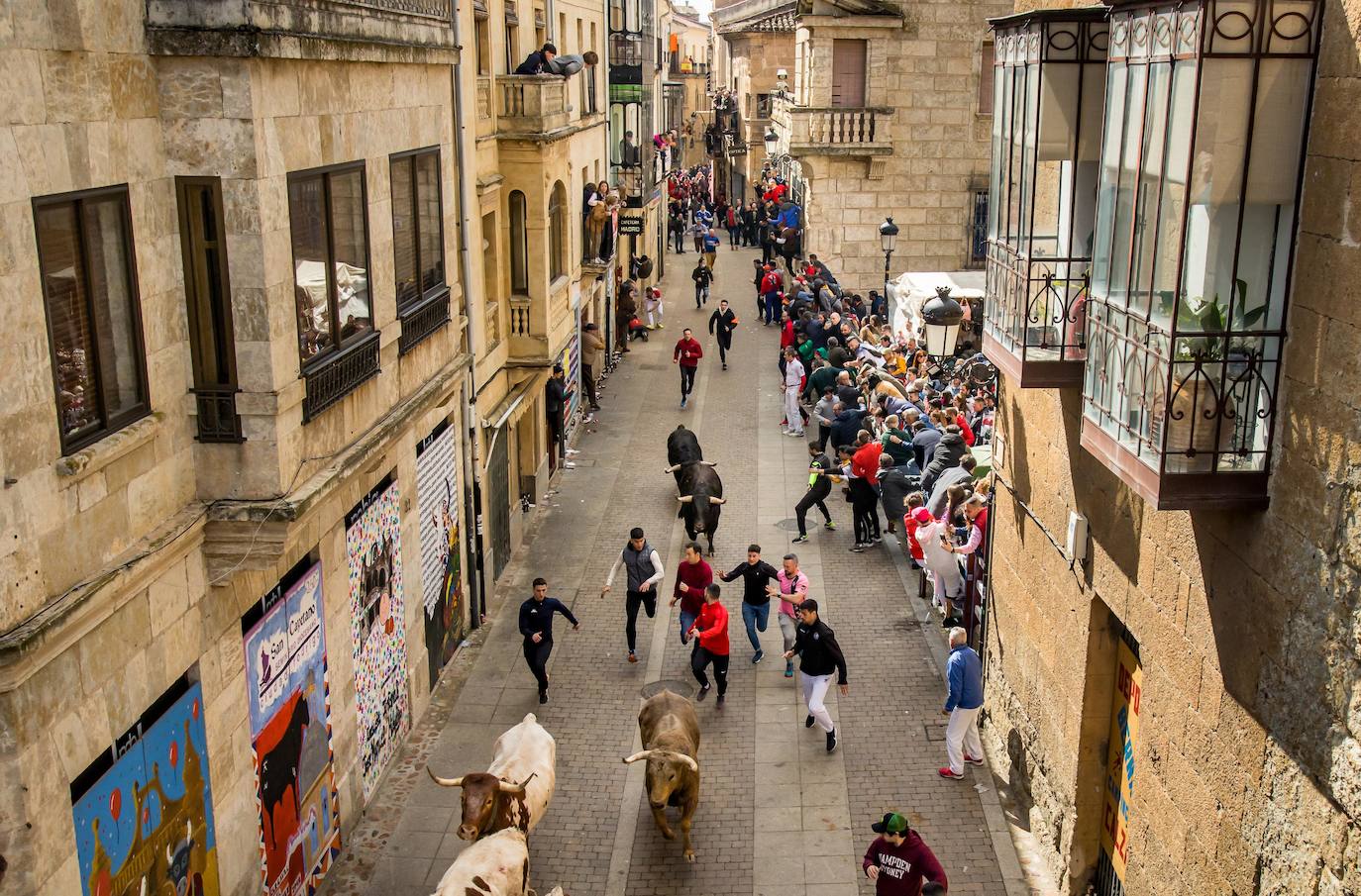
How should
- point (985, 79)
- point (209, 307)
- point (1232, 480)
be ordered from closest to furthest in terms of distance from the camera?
point (1232, 480) → point (209, 307) → point (985, 79)

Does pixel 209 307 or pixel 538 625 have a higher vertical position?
pixel 209 307

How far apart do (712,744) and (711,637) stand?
1.14 meters

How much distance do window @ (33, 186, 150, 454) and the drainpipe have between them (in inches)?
284

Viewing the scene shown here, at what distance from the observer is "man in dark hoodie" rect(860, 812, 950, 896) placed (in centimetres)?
918

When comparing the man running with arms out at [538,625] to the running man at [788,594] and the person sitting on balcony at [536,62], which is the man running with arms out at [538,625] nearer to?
the running man at [788,594]

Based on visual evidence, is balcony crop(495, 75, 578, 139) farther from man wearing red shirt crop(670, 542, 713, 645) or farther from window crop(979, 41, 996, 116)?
window crop(979, 41, 996, 116)

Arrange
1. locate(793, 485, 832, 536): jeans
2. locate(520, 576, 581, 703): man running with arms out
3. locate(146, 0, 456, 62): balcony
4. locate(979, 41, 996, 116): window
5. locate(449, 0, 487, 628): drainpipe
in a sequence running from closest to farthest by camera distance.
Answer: locate(146, 0, 456, 62): balcony
locate(520, 576, 581, 703): man running with arms out
locate(449, 0, 487, 628): drainpipe
locate(793, 485, 832, 536): jeans
locate(979, 41, 996, 116): window

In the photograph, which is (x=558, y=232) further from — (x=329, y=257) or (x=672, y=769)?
(x=672, y=769)

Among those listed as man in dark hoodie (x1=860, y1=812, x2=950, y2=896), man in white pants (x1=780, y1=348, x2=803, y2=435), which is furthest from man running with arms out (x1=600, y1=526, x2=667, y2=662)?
man in white pants (x1=780, y1=348, x2=803, y2=435)

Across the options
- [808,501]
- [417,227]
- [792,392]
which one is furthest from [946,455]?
[792,392]

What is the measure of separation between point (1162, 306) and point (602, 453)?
56.1ft

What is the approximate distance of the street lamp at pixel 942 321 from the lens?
1758cm

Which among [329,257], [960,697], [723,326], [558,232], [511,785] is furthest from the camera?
[723,326]

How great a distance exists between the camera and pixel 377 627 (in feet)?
40.9
